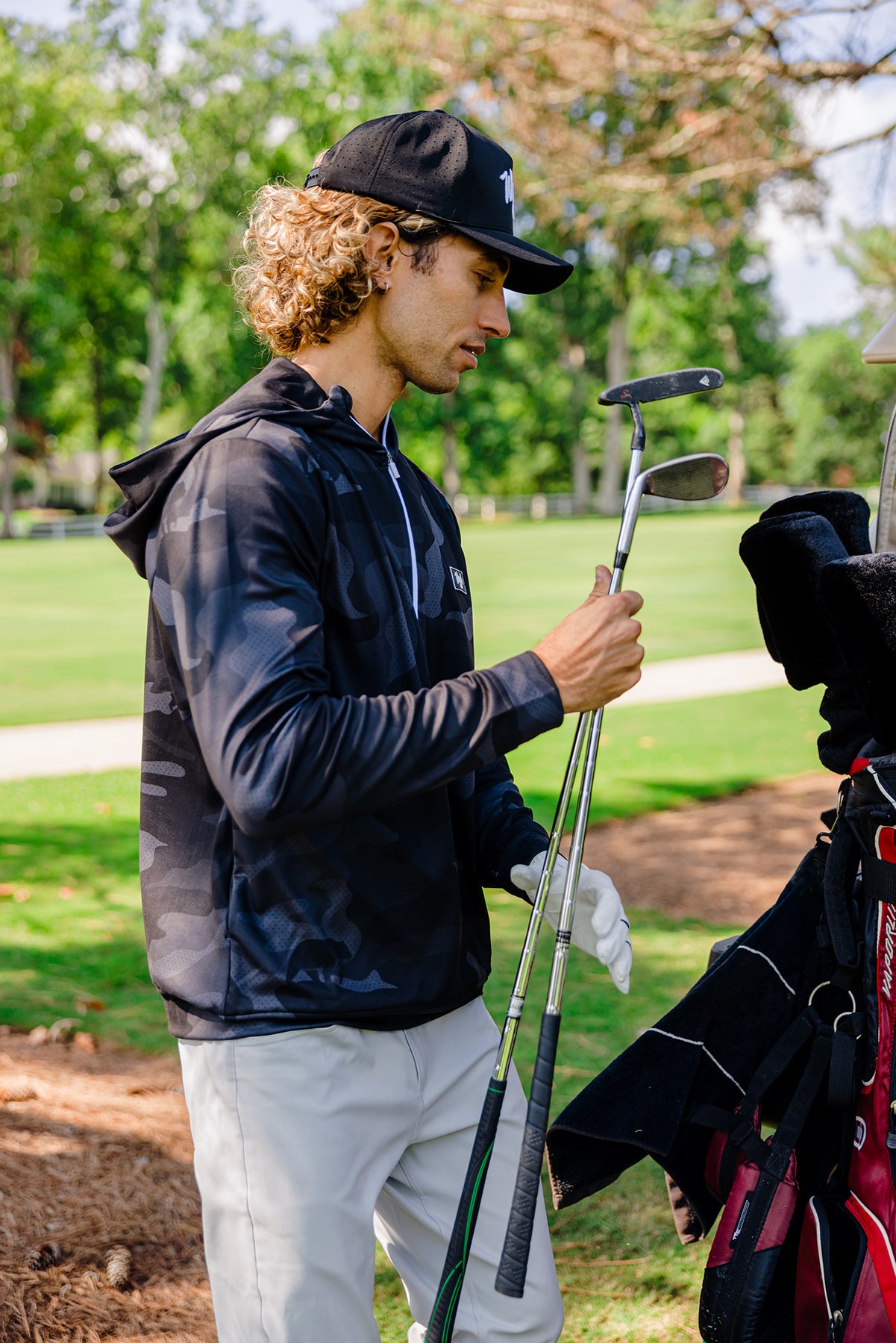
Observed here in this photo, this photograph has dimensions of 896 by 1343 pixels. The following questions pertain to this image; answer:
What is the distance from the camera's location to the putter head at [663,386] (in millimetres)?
2102

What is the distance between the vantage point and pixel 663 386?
216 centimetres

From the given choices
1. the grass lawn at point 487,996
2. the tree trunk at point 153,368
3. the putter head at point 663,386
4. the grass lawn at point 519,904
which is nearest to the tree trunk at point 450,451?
the tree trunk at point 153,368

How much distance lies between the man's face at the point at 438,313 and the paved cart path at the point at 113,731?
21.9 ft

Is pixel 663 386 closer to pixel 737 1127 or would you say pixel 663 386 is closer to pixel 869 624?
pixel 869 624

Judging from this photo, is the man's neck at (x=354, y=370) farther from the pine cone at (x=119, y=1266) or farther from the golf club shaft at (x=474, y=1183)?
the pine cone at (x=119, y=1266)

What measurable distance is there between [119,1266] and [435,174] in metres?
2.47

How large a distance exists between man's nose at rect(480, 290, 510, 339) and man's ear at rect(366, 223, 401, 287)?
0.57 ft

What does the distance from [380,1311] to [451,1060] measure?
51.1 inches

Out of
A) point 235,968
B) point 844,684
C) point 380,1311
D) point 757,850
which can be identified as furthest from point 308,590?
point 757,850

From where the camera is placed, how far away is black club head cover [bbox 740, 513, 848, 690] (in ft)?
7.27

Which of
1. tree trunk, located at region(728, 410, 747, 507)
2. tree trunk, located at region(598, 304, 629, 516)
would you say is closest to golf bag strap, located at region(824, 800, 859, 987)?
Answer: tree trunk, located at region(598, 304, 629, 516)

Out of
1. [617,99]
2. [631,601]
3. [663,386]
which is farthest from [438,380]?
[617,99]

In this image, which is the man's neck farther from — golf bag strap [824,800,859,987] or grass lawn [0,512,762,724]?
grass lawn [0,512,762,724]

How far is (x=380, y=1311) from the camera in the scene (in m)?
3.04
